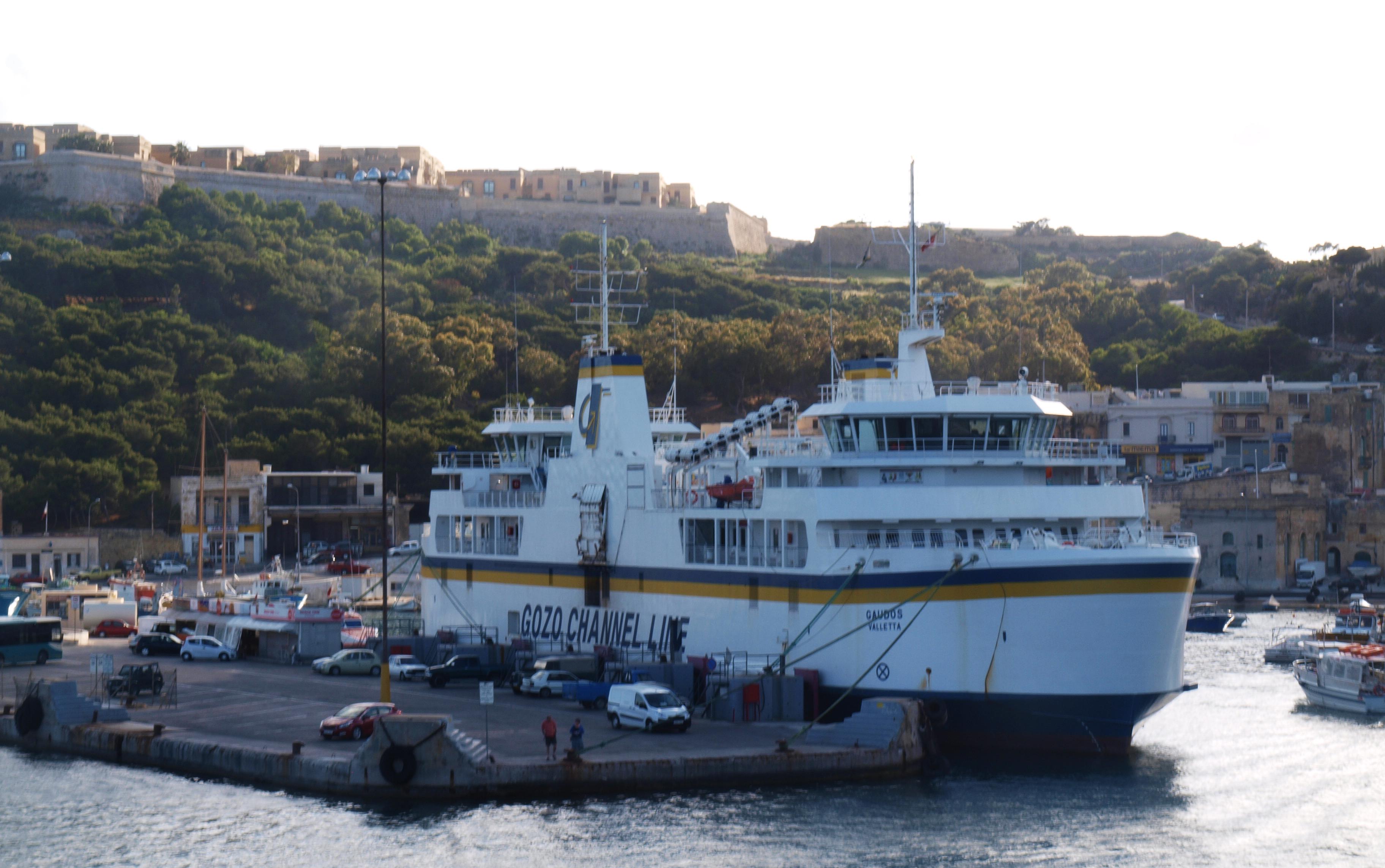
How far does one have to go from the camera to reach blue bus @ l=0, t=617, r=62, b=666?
4253 cm

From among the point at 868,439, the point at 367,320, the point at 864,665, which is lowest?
the point at 864,665

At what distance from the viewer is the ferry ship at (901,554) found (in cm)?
3012

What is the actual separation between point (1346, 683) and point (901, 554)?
15.6 m

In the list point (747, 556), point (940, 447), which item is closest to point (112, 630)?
point (747, 556)

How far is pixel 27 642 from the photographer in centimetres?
4288

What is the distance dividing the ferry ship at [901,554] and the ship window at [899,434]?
0.12 feet

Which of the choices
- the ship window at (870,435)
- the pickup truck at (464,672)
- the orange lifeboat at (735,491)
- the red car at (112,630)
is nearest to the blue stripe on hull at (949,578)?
the orange lifeboat at (735,491)

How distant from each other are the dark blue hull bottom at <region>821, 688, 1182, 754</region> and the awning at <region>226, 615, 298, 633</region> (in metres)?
19.7

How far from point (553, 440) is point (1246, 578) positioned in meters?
44.1

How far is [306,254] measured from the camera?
430ft

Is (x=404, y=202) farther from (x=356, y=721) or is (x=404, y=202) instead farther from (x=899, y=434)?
(x=356, y=721)

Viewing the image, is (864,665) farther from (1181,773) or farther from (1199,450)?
(1199,450)

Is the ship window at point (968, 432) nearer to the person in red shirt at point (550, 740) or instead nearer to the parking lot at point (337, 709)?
the parking lot at point (337, 709)

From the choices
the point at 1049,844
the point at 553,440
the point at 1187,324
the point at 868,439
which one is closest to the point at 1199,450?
the point at 1187,324
